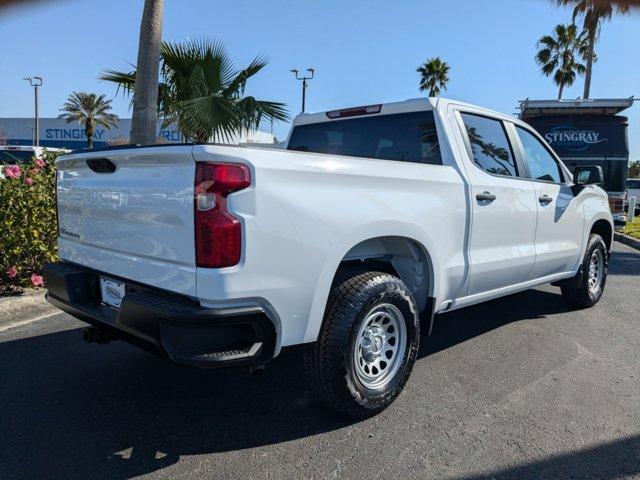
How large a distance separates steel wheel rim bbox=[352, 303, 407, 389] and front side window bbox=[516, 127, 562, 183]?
7.32 ft

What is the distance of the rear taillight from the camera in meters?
2.32

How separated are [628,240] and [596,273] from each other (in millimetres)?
7174

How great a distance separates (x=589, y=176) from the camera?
4980mm

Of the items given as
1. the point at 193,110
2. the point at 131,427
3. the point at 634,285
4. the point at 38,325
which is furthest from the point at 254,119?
the point at 131,427

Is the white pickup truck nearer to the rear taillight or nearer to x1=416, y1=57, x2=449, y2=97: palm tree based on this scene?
the rear taillight

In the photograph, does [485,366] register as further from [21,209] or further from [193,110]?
[193,110]

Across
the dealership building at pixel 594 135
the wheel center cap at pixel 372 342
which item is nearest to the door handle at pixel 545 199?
the wheel center cap at pixel 372 342

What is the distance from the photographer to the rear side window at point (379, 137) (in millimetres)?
3830

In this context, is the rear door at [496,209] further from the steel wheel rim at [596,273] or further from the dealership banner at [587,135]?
the dealership banner at [587,135]

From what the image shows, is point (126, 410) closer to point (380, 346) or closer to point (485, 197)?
point (380, 346)

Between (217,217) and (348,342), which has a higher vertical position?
(217,217)

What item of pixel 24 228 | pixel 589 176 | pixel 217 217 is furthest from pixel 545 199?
pixel 24 228

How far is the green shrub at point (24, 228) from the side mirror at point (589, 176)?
18.1 feet

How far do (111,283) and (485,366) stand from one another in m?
2.73
